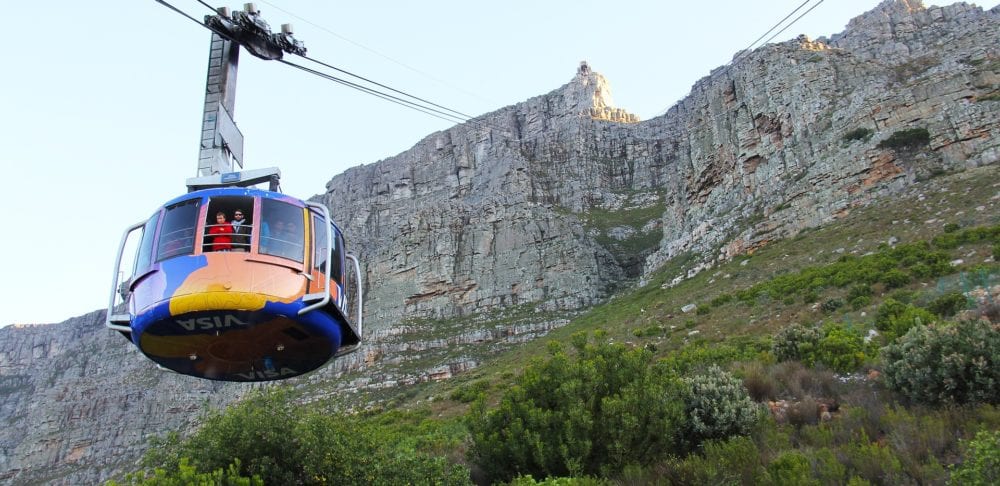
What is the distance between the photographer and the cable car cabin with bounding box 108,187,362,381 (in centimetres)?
860

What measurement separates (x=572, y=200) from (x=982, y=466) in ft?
293

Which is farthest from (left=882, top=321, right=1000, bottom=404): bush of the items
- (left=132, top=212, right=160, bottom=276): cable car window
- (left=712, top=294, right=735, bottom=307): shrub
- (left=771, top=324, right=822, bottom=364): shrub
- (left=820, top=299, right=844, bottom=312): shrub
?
(left=712, top=294, right=735, bottom=307): shrub

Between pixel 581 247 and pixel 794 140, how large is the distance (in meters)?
32.3

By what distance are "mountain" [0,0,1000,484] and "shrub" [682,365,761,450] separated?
6.28 metres

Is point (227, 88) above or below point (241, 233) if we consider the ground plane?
above

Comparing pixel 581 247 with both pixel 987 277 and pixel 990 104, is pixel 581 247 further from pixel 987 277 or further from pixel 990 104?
pixel 987 277

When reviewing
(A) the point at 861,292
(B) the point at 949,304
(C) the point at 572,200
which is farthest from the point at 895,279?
(C) the point at 572,200

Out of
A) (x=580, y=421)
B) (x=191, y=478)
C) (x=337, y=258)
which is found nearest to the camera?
(x=191, y=478)

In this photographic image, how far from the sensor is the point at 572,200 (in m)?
95.2

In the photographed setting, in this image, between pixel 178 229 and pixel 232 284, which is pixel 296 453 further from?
pixel 178 229

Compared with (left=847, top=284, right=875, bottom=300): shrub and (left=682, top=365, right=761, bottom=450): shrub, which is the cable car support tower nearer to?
(left=682, top=365, right=761, bottom=450): shrub

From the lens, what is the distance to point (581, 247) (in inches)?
2938

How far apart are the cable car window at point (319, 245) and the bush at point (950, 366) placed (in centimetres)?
966

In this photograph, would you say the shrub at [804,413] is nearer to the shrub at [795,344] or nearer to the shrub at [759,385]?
the shrub at [759,385]
